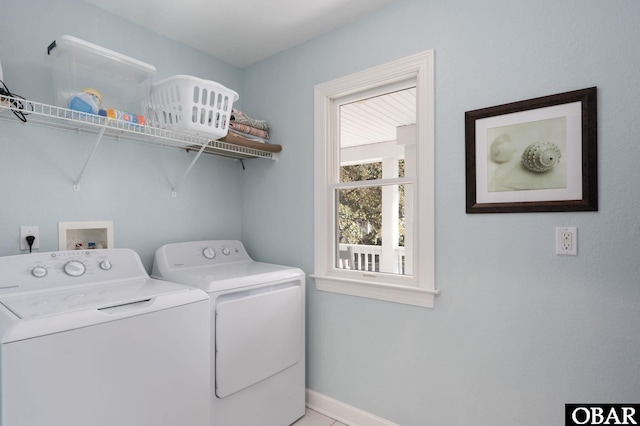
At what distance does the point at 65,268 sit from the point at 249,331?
0.91 meters

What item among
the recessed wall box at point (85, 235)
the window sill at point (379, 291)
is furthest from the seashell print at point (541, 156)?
the recessed wall box at point (85, 235)

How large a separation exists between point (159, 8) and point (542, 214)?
2215mm

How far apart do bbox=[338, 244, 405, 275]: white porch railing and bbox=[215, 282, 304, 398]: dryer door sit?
35 cm

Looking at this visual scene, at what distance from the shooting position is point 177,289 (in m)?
1.56

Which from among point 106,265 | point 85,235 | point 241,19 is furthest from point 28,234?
point 241,19

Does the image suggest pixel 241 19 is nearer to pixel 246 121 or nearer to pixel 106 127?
pixel 246 121

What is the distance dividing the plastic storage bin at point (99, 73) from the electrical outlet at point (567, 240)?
2100mm

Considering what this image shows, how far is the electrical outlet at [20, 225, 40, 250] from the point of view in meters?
1.66

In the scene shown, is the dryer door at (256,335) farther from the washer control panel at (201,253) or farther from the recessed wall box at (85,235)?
the recessed wall box at (85,235)

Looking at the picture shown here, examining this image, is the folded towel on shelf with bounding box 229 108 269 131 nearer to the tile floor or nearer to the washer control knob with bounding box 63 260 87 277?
the washer control knob with bounding box 63 260 87 277

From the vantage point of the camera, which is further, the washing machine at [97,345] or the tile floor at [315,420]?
the tile floor at [315,420]

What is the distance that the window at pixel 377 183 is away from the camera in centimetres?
179

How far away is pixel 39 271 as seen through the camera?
153 centimetres

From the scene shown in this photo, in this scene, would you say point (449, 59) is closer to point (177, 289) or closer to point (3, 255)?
point (177, 289)
